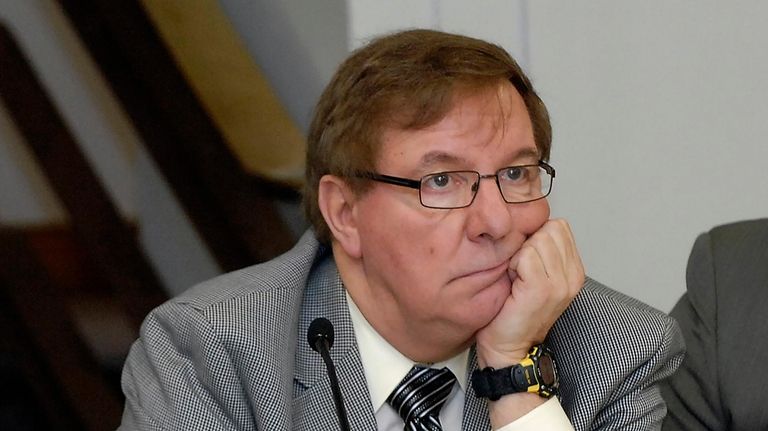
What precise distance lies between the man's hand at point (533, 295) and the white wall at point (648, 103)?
3.20ft

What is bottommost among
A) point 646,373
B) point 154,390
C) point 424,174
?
point 646,373

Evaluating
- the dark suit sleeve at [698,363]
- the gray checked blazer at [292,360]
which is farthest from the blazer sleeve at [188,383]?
the dark suit sleeve at [698,363]

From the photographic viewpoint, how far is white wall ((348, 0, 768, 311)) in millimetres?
2527

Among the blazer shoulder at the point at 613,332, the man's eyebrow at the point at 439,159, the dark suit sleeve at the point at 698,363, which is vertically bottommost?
the dark suit sleeve at the point at 698,363

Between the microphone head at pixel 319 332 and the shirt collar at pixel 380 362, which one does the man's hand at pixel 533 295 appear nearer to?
the shirt collar at pixel 380 362

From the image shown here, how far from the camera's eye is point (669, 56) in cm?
254

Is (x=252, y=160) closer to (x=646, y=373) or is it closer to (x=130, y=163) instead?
(x=130, y=163)

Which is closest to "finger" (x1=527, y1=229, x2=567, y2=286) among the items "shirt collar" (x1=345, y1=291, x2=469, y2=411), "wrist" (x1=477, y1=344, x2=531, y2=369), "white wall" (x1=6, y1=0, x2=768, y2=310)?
"wrist" (x1=477, y1=344, x2=531, y2=369)

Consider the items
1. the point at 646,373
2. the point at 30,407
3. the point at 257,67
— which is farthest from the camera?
the point at 257,67

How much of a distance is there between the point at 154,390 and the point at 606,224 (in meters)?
1.34

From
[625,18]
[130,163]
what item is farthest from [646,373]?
[130,163]

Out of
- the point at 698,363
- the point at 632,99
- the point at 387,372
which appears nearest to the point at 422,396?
the point at 387,372

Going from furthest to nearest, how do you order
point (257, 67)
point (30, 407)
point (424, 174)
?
point (257, 67)
point (30, 407)
point (424, 174)

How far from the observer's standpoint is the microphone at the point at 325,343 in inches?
60.3
